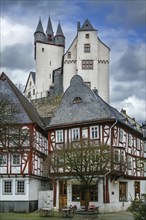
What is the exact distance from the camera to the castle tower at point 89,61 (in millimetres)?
71312

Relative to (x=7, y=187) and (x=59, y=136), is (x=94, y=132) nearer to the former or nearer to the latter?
(x=59, y=136)

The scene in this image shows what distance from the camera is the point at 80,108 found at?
43.1 metres

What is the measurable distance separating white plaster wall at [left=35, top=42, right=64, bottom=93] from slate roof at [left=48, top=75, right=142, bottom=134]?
123 feet

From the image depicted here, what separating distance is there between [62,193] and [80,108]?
29.6ft

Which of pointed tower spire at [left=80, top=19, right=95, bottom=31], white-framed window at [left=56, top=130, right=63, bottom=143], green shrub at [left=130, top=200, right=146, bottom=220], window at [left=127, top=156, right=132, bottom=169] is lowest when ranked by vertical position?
green shrub at [left=130, top=200, right=146, bottom=220]

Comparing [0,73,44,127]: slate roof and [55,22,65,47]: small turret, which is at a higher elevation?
[55,22,65,47]: small turret

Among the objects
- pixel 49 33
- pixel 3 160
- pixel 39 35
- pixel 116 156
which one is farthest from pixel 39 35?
pixel 116 156

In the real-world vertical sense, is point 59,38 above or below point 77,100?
above

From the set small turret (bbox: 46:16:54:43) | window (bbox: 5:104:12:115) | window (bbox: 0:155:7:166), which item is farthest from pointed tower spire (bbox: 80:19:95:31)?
window (bbox: 5:104:12:115)

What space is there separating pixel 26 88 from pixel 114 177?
53127 millimetres

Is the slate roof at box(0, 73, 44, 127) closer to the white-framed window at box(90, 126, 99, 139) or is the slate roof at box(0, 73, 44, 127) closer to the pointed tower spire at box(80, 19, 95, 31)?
the white-framed window at box(90, 126, 99, 139)

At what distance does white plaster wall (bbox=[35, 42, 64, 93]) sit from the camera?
82.4 m

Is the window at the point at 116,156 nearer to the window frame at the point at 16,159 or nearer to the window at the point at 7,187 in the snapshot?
the window frame at the point at 16,159

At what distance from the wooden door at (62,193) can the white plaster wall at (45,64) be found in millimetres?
42616
